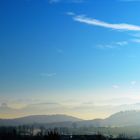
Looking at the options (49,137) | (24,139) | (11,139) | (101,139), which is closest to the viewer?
(49,137)

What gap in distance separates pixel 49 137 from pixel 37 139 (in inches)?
2390

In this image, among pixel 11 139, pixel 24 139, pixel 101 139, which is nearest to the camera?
pixel 101 139

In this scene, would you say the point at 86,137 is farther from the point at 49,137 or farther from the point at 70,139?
the point at 49,137

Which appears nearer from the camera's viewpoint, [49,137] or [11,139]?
[49,137]

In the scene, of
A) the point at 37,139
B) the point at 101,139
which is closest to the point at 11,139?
the point at 37,139

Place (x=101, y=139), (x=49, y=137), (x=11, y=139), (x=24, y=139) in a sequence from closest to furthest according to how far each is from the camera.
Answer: (x=49, y=137) → (x=101, y=139) → (x=11, y=139) → (x=24, y=139)

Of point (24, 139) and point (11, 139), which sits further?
point (24, 139)

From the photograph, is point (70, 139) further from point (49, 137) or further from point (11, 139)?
point (49, 137)

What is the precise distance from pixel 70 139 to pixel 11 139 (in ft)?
52.9

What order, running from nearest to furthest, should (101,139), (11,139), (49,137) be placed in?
(49,137) → (101,139) → (11,139)

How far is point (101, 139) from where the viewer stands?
104m

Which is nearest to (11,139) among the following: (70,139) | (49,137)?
(70,139)

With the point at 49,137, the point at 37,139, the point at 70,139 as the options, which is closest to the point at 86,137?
the point at 70,139

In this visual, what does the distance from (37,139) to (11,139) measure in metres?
7.77
